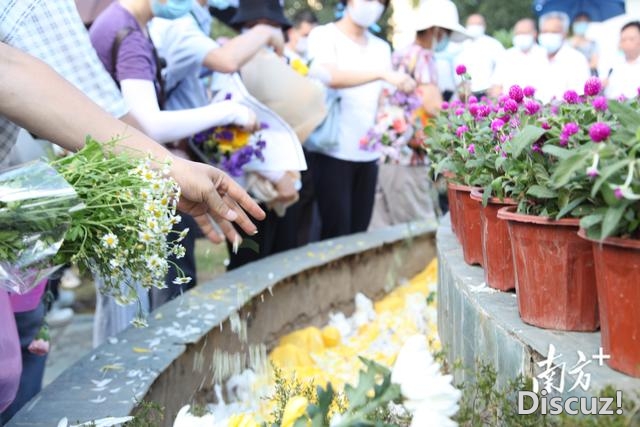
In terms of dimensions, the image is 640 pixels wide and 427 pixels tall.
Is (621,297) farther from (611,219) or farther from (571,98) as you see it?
(571,98)

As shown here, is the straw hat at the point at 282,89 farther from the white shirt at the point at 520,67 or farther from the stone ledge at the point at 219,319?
the white shirt at the point at 520,67

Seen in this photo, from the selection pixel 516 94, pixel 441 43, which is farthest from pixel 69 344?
pixel 516 94

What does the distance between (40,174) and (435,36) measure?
4897 mm

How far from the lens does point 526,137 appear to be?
7.11ft

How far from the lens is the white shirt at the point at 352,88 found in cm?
592

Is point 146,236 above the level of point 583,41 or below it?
above

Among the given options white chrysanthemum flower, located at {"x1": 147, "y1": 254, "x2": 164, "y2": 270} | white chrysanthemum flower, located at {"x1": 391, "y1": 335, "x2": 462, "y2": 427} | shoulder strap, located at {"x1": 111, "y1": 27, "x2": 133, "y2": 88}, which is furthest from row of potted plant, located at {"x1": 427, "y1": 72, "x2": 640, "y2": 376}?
shoulder strap, located at {"x1": 111, "y1": 27, "x2": 133, "y2": 88}

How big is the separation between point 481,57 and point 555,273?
517 centimetres

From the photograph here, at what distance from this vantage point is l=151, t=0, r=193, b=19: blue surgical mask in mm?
3955

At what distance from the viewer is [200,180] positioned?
2076 millimetres

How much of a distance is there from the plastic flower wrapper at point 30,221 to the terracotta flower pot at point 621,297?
1.08 metres

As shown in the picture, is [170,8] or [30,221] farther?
[170,8]

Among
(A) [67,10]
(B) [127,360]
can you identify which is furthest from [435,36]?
(A) [67,10]

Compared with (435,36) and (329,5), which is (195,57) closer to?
(435,36)
